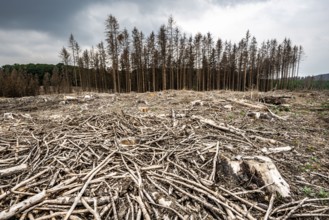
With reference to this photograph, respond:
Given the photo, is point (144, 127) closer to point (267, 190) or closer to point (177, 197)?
point (177, 197)

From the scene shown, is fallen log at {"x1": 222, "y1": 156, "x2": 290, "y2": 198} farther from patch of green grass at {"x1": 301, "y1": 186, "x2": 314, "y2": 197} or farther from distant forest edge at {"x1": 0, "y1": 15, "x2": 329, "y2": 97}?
distant forest edge at {"x1": 0, "y1": 15, "x2": 329, "y2": 97}

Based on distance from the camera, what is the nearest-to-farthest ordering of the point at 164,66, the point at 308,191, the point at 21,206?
the point at 21,206
the point at 308,191
the point at 164,66

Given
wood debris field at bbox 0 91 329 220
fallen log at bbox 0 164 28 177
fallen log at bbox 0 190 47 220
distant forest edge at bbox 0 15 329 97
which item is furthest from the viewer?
distant forest edge at bbox 0 15 329 97

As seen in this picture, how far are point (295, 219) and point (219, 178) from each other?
2.86 ft

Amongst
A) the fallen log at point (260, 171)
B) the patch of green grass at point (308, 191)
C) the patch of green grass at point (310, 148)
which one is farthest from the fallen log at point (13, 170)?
the patch of green grass at point (310, 148)

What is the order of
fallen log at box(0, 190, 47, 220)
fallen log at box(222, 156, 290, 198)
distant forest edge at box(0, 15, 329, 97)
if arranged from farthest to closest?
distant forest edge at box(0, 15, 329, 97)
fallen log at box(222, 156, 290, 198)
fallen log at box(0, 190, 47, 220)

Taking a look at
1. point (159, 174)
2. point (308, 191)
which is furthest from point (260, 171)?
point (159, 174)

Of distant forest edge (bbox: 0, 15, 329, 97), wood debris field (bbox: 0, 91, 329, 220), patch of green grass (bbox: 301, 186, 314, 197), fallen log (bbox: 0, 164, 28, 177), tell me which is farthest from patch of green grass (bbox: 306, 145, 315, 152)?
distant forest edge (bbox: 0, 15, 329, 97)

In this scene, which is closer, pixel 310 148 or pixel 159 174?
pixel 159 174

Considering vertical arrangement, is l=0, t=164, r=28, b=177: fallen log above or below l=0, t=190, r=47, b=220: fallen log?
above

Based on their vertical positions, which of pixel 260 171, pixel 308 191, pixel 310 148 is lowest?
pixel 308 191

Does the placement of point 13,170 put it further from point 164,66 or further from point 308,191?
point 164,66

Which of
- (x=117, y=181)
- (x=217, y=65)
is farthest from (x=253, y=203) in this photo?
(x=217, y=65)

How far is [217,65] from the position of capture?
132 ft
